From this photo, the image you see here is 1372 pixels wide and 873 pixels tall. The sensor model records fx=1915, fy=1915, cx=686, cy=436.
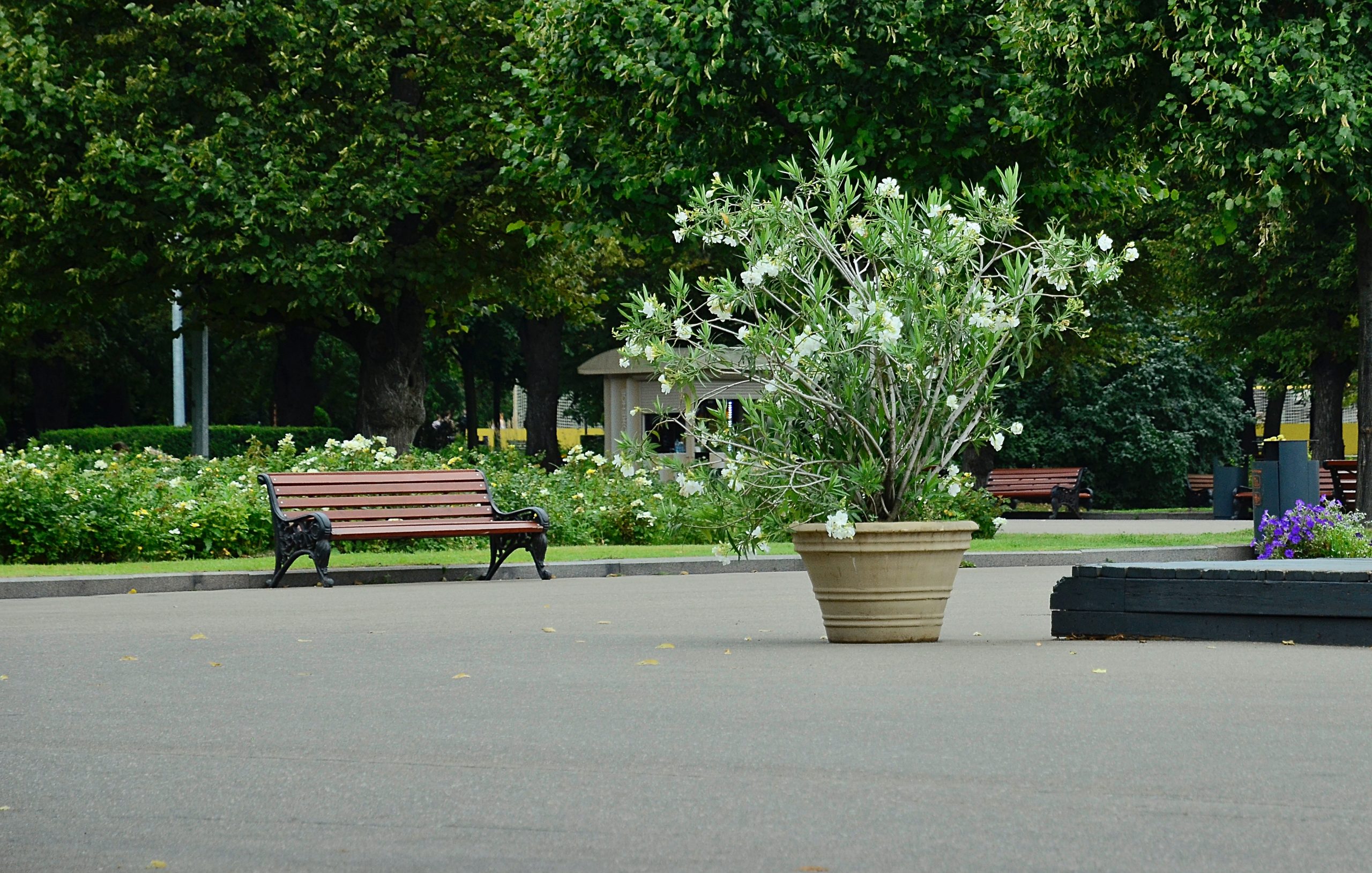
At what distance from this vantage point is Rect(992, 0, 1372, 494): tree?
61.5ft

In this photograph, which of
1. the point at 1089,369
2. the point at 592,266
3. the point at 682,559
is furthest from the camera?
the point at 1089,369

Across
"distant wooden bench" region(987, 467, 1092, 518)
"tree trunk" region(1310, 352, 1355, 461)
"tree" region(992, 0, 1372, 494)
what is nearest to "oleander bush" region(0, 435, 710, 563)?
"tree" region(992, 0, 1372, 494)

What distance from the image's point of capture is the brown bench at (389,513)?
1716cm

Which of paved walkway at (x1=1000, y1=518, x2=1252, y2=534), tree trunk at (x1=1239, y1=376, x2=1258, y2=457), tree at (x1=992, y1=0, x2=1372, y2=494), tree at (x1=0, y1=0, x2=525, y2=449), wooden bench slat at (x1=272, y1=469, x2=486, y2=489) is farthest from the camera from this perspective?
tree trunk at (x1=1239, y1=376, x2=1258, y2=457)

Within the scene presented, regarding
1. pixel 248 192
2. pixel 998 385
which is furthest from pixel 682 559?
pixel 248 192

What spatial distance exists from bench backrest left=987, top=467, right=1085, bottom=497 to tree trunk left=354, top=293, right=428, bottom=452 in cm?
1171

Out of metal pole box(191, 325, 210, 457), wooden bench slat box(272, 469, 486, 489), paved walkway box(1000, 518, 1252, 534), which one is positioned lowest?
paved walkway box(1000, 518, 1252, 534)

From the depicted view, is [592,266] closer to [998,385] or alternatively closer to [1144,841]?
[998,385]

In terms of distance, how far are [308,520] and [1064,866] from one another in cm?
1321

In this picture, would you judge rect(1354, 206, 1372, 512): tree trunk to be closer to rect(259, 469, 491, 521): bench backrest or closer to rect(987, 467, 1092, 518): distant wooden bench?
rect(259, 469, 491, 521): bench backrest

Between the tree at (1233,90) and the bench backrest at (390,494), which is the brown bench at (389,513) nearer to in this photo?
the bench backrest at (390,494)

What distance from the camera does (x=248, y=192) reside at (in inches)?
1110

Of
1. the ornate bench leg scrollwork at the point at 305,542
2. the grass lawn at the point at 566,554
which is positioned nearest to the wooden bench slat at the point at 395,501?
the grass lawn at the point at 566,554

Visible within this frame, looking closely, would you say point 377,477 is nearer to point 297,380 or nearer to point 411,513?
point 411,513
